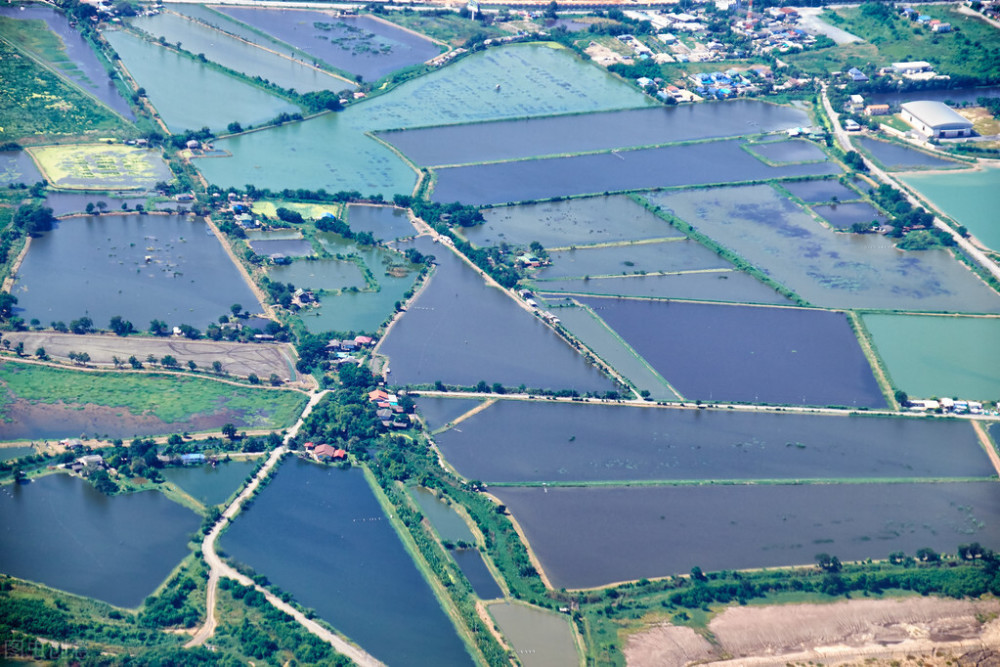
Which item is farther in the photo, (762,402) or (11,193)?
(11,193)

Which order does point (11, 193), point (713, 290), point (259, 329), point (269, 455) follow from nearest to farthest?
point (269, 455)
point (259, 329)
point (713, 290)
point (11, 193)

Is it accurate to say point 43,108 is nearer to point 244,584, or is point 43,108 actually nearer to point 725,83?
point 725,83

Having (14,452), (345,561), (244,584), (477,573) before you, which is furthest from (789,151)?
(14,452)

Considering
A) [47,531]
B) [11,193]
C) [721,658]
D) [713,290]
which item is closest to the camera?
[721,658]

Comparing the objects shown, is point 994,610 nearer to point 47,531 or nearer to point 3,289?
point 47,531

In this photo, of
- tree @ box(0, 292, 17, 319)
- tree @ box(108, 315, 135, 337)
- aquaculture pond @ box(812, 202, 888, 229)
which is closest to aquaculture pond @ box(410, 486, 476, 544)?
tree @ box(108, 315, 135, 337)

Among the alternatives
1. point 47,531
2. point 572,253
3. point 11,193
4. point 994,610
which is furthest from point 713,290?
point 11,193
